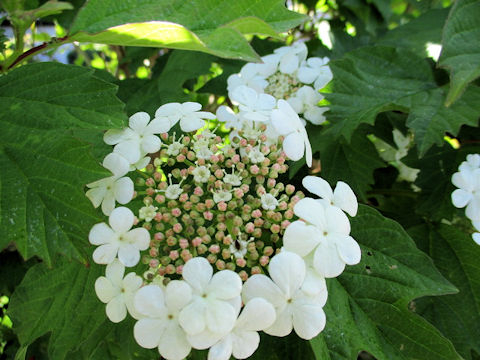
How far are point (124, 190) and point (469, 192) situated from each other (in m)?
0.66

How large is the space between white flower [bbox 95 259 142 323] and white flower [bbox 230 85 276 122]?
1.04ft

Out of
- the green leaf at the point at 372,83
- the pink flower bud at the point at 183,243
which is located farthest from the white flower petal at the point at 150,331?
the green leaf at the point at 372,83

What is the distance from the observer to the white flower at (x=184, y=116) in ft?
2.86

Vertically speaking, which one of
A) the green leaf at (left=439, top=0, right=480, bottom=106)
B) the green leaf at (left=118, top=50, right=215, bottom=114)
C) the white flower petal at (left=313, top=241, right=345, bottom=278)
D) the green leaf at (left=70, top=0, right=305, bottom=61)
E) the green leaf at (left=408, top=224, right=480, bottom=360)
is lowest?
the green leaf at (left=408, top=224, right=480, bottom=360)

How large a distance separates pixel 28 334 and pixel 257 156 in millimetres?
479

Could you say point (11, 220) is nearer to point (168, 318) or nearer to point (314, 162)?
point (168, 318)

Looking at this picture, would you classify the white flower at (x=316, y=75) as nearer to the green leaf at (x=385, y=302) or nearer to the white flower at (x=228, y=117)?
the white flower at (x=228, y=117)

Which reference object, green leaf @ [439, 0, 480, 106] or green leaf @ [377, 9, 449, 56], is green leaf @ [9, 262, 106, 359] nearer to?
green leaf @ [439, 0, 480, 106]

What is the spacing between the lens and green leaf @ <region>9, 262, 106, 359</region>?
82 centimetres

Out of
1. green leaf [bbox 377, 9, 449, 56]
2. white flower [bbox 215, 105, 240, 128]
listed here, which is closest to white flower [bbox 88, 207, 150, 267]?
white flower [bbox 215, 105, 240, 128]

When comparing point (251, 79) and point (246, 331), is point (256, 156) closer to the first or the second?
point (246, 331)

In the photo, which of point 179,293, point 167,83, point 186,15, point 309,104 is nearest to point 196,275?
point 179,293

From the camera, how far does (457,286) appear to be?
43.6 inches

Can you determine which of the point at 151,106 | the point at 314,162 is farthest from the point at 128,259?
the point at 314,162
